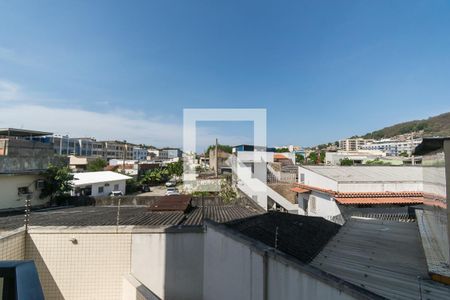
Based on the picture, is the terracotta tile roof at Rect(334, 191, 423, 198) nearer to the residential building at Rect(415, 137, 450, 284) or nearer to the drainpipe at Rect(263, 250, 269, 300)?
the residential building at Rect(415, 137, 450, 284)

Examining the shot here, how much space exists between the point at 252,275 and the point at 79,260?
394 centimetres

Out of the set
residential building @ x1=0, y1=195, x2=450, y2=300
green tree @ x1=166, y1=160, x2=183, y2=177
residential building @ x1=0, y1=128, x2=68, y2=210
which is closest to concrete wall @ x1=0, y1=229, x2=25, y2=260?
residential building @ x1=0, y1=195, x2=450, y2=300

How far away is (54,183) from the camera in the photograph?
12.6 m

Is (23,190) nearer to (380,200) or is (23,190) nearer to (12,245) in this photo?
(12,245)

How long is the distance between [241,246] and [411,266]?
2236 millimetres

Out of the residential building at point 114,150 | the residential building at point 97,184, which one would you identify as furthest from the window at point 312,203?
the residential building at point 114,150

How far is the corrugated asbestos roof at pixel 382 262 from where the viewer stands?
8.06 feet

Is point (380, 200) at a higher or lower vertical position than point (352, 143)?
lower

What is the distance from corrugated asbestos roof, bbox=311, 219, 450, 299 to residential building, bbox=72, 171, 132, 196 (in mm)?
19965

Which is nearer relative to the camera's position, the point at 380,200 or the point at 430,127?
the point at 380,200

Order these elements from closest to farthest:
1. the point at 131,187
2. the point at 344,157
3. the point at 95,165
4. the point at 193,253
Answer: the point at 193,253
the point at 131,187
the point at 344,157
the point at 95,165

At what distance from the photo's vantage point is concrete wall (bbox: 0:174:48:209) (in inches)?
407

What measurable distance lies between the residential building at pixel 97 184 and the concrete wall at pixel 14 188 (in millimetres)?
7174

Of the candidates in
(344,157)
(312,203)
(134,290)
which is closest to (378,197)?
(312,203)
